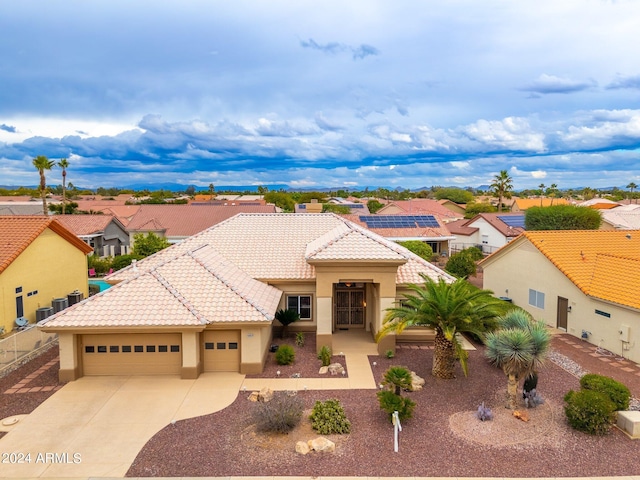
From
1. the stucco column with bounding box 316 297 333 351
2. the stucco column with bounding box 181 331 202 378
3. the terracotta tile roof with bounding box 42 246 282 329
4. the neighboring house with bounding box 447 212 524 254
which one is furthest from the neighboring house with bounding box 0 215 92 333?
the neighboring house with bounding box 447 212 524 254

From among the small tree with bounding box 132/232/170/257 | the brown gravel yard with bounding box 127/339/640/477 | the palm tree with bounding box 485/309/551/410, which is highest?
the small tree with bounding box 132/232/170/257

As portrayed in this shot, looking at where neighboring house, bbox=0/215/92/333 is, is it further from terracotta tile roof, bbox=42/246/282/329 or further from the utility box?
the utility box

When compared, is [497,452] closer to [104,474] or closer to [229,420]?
[229,420]

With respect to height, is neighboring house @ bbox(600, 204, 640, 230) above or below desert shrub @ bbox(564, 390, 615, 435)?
above

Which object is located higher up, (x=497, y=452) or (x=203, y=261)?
(x=203, y=261)

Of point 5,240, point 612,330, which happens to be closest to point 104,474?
point 5,240

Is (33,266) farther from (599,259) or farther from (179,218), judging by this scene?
(599,259)
